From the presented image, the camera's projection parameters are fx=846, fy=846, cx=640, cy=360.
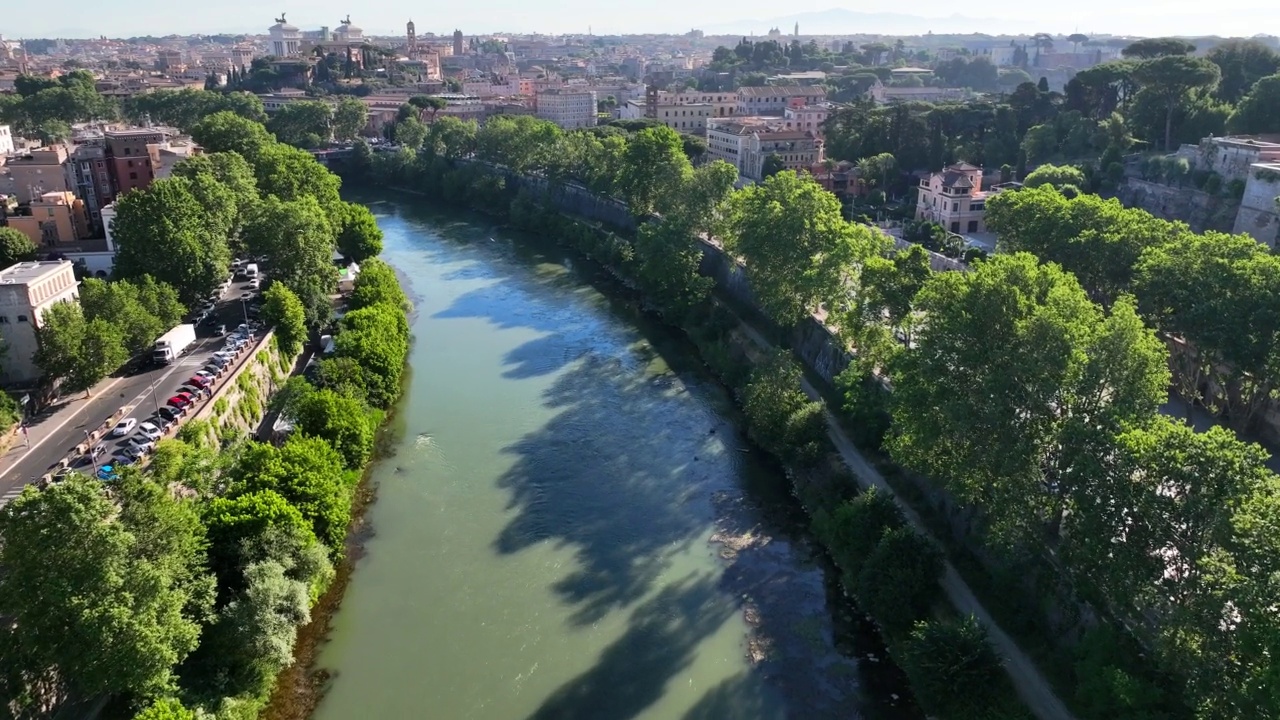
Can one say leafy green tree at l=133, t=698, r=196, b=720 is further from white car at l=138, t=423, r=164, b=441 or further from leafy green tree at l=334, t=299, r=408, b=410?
leafy green tree at l=334, t=299, r=408, b=410

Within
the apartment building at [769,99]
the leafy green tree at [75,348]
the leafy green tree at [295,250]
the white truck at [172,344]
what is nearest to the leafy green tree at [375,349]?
the leafy green tree at [295,250]

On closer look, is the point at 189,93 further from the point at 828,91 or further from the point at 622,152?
the point at 828,91

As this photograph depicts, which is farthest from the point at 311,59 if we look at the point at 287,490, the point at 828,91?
the point at 287,490

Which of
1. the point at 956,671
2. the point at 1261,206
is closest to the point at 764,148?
the point at 1261,206

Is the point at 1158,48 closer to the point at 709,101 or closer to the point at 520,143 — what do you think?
the point at 520,143

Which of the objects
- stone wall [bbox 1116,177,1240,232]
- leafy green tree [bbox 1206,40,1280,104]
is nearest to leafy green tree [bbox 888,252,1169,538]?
stone wall [bbox 1116,177,1240,232]

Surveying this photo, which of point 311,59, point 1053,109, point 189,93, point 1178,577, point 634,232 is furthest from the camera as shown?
point 311,59
